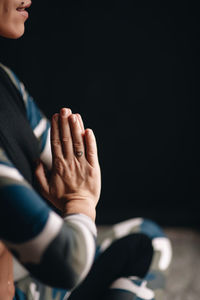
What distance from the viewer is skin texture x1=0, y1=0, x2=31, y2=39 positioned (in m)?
0.61

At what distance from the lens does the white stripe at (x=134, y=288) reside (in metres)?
0.89

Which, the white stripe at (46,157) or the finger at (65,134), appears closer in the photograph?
the finger at (65,134)

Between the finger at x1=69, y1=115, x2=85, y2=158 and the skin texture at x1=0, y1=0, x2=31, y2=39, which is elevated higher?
the skin texture at x1=0, y1=0, x2=31, y2=39

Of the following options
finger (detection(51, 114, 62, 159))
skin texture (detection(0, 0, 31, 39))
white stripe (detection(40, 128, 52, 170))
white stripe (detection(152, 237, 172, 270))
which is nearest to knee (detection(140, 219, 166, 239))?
white stripe (detection(152, 237, 172, 270))

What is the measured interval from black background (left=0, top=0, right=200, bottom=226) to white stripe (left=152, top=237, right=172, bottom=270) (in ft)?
2.19

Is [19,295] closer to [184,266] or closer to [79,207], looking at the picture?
[79,207]

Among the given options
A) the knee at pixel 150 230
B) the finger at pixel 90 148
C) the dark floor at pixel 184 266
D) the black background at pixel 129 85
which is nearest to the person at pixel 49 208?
the finger at pixel 90 148

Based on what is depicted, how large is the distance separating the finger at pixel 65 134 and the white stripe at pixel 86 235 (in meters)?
0.11

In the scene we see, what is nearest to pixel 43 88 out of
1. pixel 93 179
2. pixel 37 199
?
pixel 93 179

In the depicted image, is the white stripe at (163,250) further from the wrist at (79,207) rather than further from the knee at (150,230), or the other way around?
the wrist at (79,207)

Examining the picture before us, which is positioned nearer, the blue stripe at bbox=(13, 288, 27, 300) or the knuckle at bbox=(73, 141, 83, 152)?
the knuckle at bbox=(73, 141, 83, 152)

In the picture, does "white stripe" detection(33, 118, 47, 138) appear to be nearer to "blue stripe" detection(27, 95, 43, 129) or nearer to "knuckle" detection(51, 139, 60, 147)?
"blue stripe" detection(27, 95, 43, 129)

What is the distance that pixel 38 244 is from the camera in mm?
508

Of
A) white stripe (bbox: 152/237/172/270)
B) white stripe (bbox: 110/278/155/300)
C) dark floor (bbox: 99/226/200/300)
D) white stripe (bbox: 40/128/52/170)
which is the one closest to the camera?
white stripe (bbox: 40/128/52/170)
